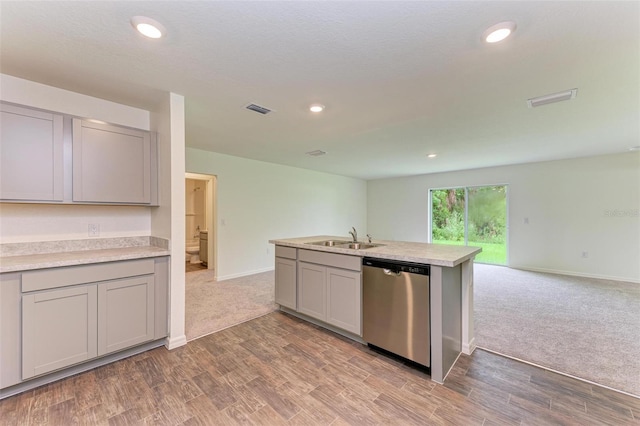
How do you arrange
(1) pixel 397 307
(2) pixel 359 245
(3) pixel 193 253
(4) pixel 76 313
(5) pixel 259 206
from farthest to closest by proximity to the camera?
(3) pixel 193 253
(5) pixel 259 206
(2) pixel 359 245
(1) pixel 397 307
(4) pixel 76 313

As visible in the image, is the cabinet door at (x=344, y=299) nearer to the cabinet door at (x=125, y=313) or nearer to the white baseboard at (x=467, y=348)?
the white baseboard at (x=467, y=348)

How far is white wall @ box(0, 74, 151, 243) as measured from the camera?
2.19m

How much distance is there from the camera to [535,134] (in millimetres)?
3703

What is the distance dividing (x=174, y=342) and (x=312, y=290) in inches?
56.6

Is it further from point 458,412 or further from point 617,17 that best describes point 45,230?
point 617,17

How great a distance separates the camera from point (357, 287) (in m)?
2.54

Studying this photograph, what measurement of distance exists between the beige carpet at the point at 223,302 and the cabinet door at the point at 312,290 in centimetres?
→ 71

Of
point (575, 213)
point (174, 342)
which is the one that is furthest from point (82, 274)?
point (575, 213)

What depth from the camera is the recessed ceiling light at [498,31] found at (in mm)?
1532

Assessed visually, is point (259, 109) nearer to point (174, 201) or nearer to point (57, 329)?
point (174, 201)

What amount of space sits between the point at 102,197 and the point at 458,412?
333 cm

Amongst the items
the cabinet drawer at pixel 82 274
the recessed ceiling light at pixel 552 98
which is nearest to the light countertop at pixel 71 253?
the cabinet drawer at pixel 82 274

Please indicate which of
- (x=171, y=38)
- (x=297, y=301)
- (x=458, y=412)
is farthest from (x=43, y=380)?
(x=458, y=412)

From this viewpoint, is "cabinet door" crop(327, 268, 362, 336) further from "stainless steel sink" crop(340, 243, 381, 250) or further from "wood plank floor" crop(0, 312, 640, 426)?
"stainless steel sink" crop(340, 243, 381, 250)
